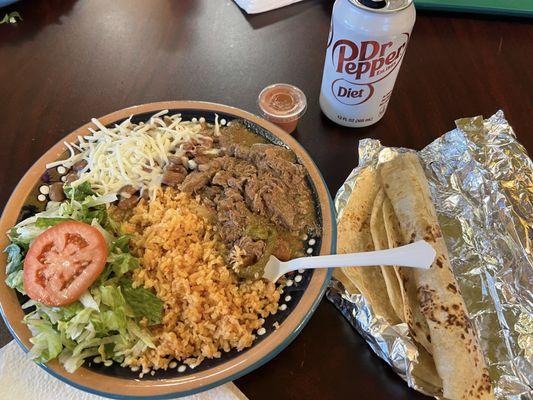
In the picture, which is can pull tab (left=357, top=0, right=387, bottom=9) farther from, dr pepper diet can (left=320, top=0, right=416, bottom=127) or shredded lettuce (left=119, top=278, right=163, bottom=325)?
shredded lettuce (left=119, top=278, right=163, bottom=325)

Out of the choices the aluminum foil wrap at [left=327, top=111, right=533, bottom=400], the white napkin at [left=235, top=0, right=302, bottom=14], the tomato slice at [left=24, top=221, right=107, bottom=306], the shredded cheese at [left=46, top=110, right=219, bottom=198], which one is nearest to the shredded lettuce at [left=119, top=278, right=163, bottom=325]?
the tomato slice at [left=24, top=221, right=107, bottom=306]

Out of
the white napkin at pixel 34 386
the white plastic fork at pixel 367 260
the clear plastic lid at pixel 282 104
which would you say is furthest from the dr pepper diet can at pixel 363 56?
the white napkin at pixel 34 386

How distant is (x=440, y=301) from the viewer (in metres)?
1.20

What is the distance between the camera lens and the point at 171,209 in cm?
134

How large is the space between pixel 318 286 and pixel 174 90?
1.20m

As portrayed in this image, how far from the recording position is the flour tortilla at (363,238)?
1.27m

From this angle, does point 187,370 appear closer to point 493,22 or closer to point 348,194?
point 348,194

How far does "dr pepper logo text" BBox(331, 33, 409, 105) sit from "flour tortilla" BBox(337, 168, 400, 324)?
1.00 ft

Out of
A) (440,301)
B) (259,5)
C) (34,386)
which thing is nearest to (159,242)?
(34,386)

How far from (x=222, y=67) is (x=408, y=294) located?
1.36 meters

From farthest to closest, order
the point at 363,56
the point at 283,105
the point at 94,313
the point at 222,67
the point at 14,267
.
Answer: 1. the point at 222,67
2. the point at 283,105
3. the point at 363,56
4. the point at 14,267
5. the point at 94,313

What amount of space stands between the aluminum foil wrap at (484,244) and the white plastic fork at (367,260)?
0.13 m

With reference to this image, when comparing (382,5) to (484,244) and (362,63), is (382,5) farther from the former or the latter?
(484,244)

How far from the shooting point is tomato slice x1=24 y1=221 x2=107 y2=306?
1.10 meters
